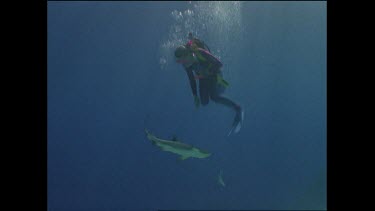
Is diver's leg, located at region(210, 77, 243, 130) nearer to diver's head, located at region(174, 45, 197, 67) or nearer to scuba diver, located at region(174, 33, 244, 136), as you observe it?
scuba diver, located at region(174, 33, 244, 136)

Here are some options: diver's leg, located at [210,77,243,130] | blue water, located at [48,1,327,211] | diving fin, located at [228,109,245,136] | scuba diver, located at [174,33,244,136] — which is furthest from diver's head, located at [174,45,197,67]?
blue water, located at [48,1,327,211]

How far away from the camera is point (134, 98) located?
59.4 feet

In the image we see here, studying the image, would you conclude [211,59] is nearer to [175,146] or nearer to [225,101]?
[225,101]

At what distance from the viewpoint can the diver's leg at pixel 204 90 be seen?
689 cm

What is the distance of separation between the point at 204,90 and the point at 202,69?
21.6 inches

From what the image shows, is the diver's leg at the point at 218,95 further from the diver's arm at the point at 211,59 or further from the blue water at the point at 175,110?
the blue water at the point at 175,110

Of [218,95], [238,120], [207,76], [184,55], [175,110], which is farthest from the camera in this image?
[175,110]

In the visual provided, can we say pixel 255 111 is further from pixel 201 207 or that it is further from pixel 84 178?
pixel 84 178

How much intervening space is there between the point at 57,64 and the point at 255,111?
9519 millimetres

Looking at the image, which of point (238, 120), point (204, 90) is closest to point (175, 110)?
point (238, 120)

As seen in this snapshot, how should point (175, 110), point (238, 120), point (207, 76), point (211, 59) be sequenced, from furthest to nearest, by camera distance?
point (175, 110) < point (238, 120) < point (207, 76) < point (211, 59)

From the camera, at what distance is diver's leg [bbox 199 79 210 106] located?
689 centimetres

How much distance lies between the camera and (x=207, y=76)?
Result: 6672 millimetres
